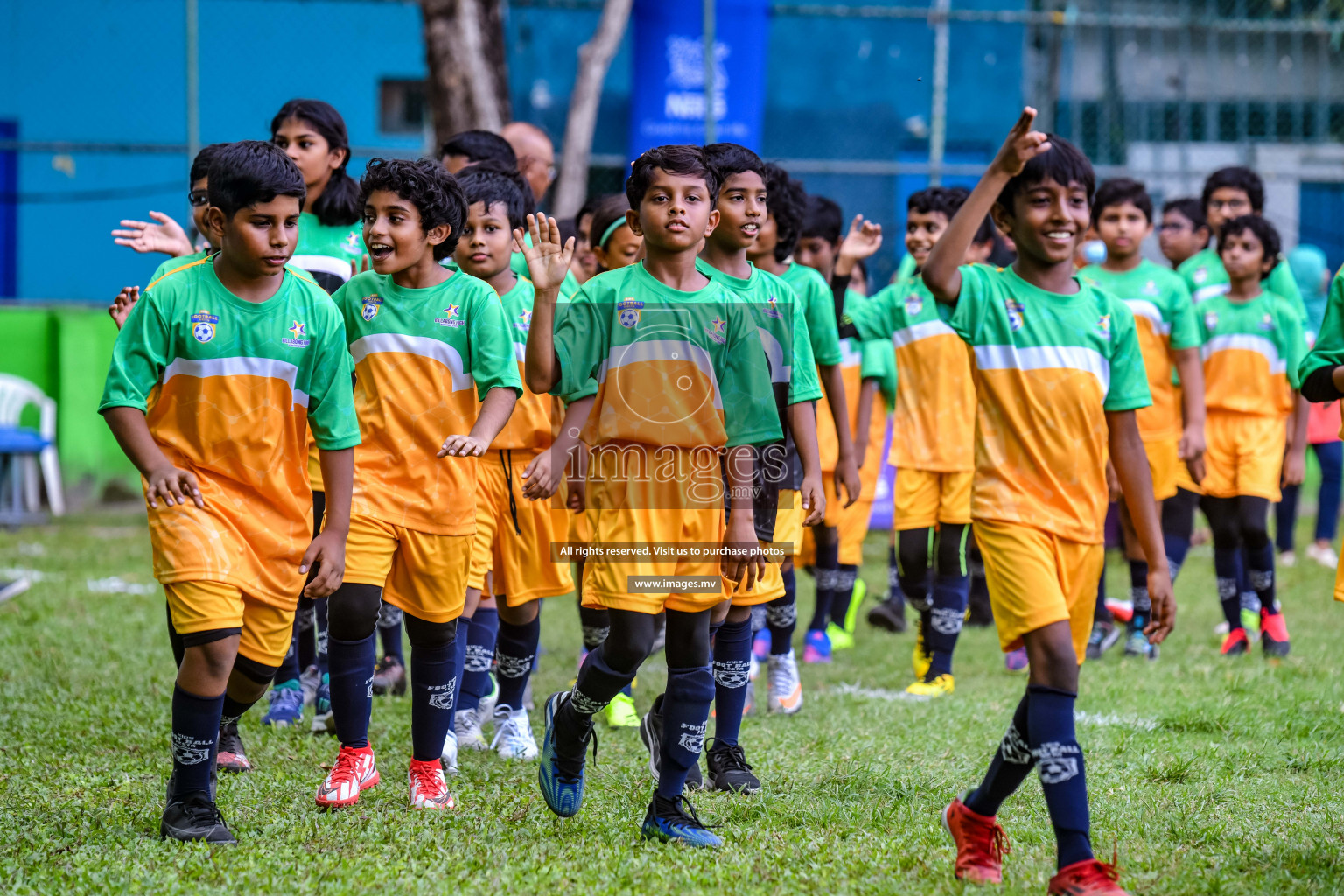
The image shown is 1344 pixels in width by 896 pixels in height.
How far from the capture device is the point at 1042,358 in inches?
144

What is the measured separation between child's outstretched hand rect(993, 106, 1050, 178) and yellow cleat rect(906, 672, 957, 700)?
3.16m

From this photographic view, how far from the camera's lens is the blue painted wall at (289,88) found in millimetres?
12484

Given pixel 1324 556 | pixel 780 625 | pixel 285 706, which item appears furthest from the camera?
pixel 1324 556

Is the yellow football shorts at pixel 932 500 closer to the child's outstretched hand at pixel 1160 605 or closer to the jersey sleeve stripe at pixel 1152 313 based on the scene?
the jersey sleeve stripe at pixel 1152 313

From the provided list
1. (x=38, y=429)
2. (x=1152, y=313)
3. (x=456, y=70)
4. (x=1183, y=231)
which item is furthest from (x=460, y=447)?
(x=38, y=429)

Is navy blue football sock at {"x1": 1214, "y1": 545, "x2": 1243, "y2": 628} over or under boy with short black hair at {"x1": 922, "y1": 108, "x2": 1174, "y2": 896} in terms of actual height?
under

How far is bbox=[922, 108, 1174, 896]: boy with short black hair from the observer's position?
3.45 m

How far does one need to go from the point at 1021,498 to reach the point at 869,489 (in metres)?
3.96

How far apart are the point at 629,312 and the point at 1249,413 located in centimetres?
454

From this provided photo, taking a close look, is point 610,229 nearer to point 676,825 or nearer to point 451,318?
point 451,318

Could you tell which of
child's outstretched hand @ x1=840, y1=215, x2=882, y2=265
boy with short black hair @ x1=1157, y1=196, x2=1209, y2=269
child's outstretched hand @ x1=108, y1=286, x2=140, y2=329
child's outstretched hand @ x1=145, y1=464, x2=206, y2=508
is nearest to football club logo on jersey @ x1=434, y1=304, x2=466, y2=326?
child's outstretched hand @ x1=108, y1=286, x2=140, y2=329

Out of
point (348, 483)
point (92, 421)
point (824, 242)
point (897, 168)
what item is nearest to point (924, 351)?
point (824, 242)

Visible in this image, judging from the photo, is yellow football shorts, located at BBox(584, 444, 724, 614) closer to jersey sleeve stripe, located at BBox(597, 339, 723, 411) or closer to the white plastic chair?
jersey sleeve stripe, located at BBox(597, 339, 723, 411)

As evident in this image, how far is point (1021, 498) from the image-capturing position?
3.60 m
